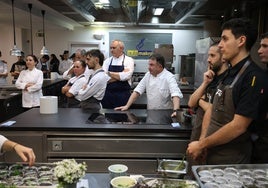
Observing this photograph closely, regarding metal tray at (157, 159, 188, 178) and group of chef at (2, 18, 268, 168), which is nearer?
metal tray at (157, 159, 188, 178)

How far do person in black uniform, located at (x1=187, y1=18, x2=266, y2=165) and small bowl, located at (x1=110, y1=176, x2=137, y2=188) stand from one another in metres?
0.62

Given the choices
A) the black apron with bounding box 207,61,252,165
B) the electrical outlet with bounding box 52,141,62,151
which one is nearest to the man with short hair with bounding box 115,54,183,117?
the electrical outlet with bounding box 52,141,62,151

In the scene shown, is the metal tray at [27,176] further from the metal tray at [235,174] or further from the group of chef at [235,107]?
the metal tray at [235,174]

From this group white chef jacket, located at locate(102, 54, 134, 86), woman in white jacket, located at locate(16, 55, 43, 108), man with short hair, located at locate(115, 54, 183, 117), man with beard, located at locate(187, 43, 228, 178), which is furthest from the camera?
woman in white jacket, located at locate(16, 55, 43, 108)

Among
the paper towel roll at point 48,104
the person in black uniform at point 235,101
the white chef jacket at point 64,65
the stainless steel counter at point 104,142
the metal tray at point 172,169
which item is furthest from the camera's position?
the white chef jacket at point 64,65

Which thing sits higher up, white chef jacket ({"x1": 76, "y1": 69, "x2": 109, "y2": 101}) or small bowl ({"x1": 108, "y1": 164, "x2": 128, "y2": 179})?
white chef jacket ({"x1": 76, "y1": 69, "x2": 109, "y2": 101})

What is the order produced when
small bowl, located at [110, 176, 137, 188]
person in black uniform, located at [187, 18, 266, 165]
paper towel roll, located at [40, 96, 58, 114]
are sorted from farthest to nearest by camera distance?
1. paper towel roll, located at [40, 96, 58, 114]
2. person in black uniform, located at [187, 18, 266, 165]
3. small bowl, located at [110, 176, 137, 188]

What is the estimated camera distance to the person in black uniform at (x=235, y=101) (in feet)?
4.90

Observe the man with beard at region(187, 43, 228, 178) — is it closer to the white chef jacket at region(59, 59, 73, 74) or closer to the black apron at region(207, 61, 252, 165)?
the black apron at region(207, 61, 252, 165)

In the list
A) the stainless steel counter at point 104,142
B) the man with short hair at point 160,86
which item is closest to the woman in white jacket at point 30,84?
the man with short hair at point 160,86

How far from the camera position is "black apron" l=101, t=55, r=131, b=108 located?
3.58 m

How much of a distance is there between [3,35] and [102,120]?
8190mm

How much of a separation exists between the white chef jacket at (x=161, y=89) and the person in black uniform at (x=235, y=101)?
1.17m

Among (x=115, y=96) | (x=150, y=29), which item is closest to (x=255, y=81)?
(x=115, y=96)
